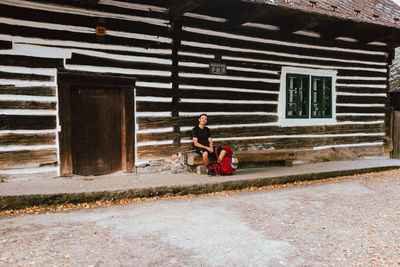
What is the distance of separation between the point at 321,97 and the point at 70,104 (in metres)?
6.76

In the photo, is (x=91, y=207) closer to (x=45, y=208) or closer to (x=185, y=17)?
(x=45, y=208)

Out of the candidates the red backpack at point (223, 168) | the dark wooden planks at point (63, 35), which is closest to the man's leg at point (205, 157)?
the red backpack at point (223, 168)

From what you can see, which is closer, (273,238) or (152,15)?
(273,238)

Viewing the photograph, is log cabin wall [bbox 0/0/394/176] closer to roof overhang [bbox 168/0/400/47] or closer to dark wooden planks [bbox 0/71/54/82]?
dark wooden planks [bbox 0/71/54/82]

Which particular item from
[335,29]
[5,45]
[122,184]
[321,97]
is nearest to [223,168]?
[122,184]

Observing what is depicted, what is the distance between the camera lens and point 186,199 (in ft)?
18.6

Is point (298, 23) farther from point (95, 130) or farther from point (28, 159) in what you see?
point (28, 159)

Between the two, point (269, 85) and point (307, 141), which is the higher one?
point (269, 85)

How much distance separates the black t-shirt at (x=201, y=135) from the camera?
7097mm

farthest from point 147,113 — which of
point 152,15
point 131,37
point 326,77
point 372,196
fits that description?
point 326,77

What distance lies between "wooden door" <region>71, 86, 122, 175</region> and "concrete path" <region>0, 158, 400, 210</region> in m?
0.30

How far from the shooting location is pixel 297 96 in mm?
9055

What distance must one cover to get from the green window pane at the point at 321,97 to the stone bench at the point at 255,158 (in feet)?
6.25

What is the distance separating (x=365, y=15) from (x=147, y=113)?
662cm
